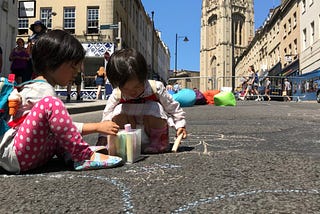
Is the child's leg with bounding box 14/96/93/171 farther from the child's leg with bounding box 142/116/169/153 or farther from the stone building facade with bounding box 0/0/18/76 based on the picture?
the stone building facade with bounding box 0/0/18/76

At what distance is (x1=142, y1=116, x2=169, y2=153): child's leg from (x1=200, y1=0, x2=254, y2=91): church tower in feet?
321

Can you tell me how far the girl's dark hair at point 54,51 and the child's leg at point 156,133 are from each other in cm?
97

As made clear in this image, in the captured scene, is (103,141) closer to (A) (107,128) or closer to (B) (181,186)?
(A) (107,128)

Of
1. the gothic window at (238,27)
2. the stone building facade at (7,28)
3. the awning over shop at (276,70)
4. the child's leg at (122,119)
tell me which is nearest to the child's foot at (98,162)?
the child's leg at (122,119)

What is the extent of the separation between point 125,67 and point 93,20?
28.1m

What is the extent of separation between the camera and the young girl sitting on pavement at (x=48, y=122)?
249 cm

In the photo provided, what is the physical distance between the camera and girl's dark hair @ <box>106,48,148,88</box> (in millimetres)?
2898

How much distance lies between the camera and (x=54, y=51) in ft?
8.47

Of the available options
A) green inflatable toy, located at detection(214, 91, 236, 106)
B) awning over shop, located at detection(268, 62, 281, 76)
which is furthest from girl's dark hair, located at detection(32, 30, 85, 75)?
awning over shop, located at detection(268, 62, 281, 76)

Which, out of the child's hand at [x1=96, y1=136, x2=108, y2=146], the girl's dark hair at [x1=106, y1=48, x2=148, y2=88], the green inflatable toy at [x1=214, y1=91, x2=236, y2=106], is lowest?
the child's hand at [x1=96, y1=136, x2=108, y2=146]

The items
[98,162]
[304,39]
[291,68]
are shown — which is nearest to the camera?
[98,162]

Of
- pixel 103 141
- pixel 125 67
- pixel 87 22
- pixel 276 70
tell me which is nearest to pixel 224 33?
pixel 276 70

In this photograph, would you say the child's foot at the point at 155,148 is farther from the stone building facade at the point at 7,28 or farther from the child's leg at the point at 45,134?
the stone building facade at the point at 7,28

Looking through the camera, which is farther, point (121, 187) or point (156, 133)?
point (156, 133)
